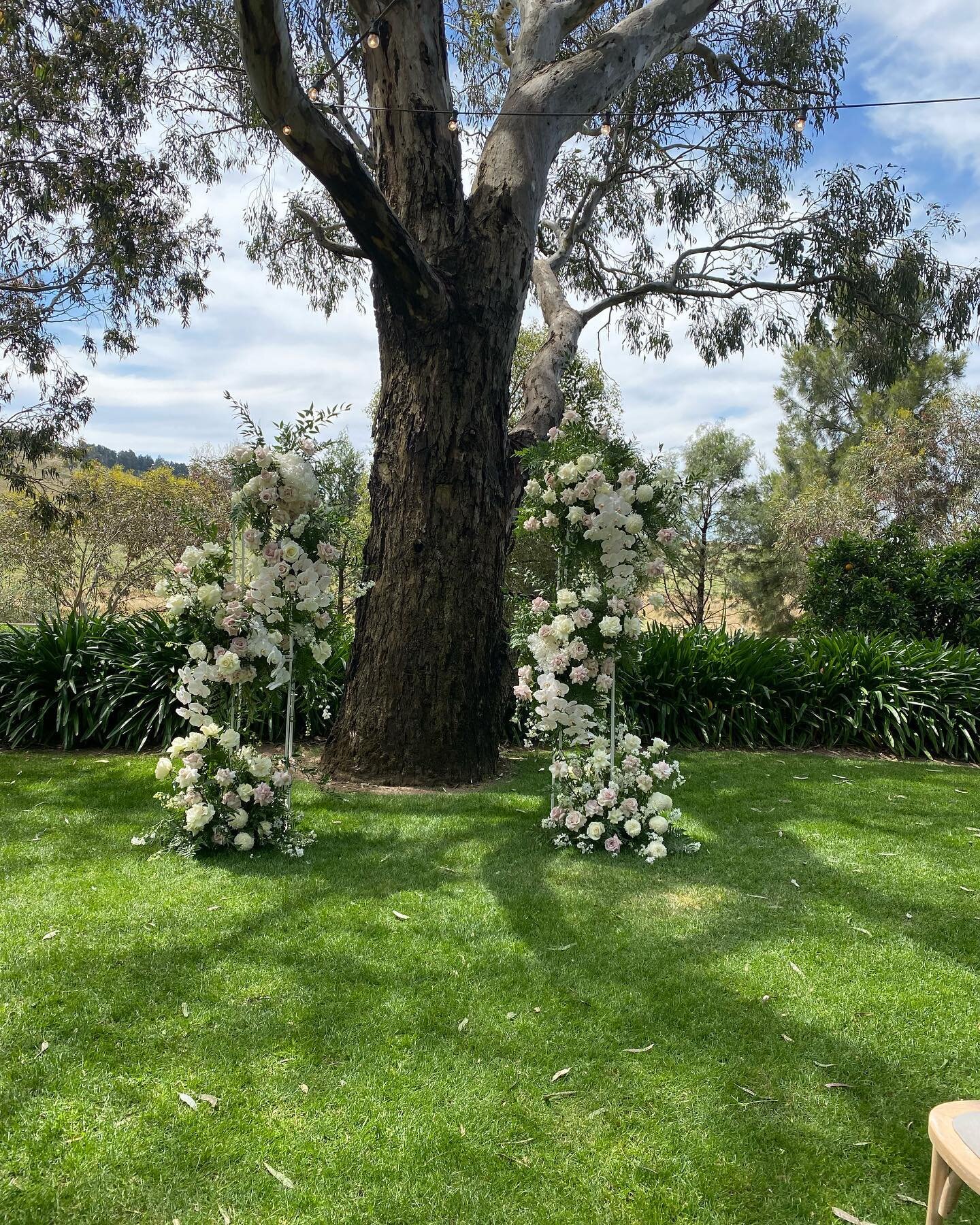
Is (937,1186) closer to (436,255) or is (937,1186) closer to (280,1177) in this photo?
(280,1177)

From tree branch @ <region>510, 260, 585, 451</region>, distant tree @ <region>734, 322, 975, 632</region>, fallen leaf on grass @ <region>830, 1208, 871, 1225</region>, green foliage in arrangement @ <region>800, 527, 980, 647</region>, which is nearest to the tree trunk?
tree branch @ <region>510, 260, 585, 451</region>

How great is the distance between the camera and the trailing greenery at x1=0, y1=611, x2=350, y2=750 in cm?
642

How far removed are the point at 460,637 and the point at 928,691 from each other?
15.0ft

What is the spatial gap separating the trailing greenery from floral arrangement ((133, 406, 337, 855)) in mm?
2072

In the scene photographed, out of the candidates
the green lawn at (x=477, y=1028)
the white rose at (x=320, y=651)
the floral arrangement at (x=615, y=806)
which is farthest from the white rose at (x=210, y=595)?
the floral arrangement at (x=615, y=806)

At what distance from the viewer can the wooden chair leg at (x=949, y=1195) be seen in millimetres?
1599

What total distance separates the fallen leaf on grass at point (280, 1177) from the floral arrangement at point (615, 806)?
8.03 feet

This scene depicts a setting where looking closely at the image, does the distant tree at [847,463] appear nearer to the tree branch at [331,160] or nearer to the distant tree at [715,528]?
the distant tree at [715,528]

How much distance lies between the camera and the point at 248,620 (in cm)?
382

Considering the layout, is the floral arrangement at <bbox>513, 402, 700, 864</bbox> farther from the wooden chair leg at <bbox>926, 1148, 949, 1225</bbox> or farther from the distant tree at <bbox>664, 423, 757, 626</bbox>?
the distant tree at <bbox>664, 423, 757, 626</bbox>

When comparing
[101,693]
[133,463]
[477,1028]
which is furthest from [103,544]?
[477,1028]

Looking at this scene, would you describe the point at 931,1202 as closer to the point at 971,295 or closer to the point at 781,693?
the point at 781,693

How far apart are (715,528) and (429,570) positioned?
1693 cm

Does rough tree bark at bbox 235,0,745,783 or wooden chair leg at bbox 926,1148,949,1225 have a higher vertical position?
rough tree bark at bbox 235,0,745,783
